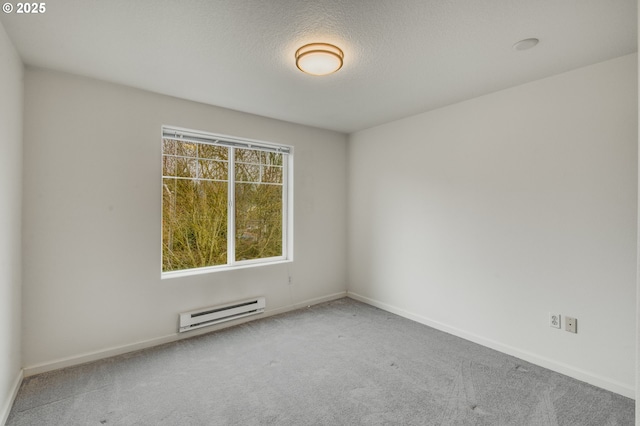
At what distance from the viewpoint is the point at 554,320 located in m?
2.53

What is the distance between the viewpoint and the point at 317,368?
2.55 meters

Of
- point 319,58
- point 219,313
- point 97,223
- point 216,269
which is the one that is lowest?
point 219,313

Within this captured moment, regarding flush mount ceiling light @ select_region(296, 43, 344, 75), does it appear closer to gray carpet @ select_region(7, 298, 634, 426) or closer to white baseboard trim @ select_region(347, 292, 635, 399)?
gray carpet @ select_region(7, 298, 634, 426)

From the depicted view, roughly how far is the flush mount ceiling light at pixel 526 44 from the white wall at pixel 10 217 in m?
3.27

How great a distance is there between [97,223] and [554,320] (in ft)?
13.0

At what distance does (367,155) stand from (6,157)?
140 inches

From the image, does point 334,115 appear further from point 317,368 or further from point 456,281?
point 317,368

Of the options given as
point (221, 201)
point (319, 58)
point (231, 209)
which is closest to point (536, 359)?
point (319, 58)

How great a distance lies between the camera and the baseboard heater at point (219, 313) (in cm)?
309

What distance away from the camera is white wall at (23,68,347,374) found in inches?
95.8

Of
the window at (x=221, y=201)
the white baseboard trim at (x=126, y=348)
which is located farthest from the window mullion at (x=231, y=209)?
the white baseboard trim at (x=126, y=348)

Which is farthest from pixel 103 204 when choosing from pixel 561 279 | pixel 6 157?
pixel 561 279

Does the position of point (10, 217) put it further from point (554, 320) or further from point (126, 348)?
point (554, 320)

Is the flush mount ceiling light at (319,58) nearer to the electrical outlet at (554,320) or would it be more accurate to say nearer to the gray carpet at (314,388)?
the gray carpet at (314,388)
